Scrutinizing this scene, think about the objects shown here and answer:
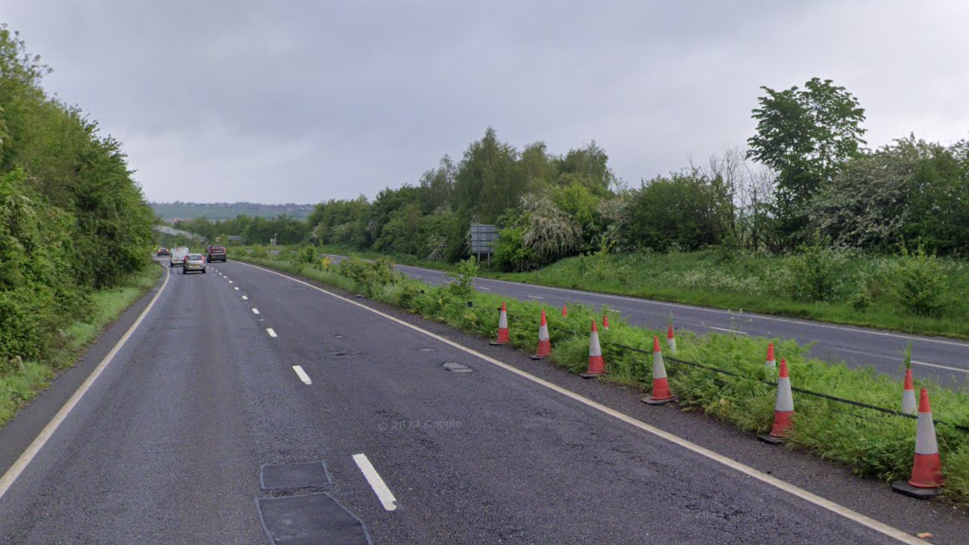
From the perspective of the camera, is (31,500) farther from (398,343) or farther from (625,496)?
(398,343)

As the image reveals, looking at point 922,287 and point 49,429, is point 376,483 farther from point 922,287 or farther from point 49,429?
point 922,287

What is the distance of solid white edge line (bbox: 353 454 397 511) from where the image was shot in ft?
19.3

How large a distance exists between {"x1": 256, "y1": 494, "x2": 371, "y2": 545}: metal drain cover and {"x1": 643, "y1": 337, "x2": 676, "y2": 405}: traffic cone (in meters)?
4.96

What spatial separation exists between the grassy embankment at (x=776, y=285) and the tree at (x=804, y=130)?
6184 millimetres

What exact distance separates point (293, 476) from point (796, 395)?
544 centimetres

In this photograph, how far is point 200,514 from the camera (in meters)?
5.72

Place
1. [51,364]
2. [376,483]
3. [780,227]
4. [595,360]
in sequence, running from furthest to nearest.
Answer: [780,227]
[51,364]
[595,360]
[376,483]

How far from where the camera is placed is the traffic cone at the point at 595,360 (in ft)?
37.6

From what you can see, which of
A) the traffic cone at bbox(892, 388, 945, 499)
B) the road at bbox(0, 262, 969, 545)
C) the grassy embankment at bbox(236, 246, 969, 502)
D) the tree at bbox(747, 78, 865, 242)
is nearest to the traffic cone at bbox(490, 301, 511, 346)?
the grassy embankment at bbox(236, 246, 969, 502)

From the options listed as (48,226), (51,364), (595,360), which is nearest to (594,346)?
(595,360)

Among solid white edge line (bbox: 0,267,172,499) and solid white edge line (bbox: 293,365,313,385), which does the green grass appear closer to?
solid white edge line (bbox: 293,365,313,385)

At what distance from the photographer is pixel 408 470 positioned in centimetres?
677

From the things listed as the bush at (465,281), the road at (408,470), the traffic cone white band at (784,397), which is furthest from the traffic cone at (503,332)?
the traffic cone white band at (784,397)

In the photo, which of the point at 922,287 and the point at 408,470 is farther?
the point at 922,287
